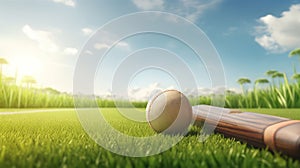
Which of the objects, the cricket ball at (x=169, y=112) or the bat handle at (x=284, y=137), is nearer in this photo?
the bat handle at (x=284, y=137)

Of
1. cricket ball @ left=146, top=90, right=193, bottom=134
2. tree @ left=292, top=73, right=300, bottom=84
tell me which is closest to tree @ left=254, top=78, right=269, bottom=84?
tree @ left=292, top=73, right=300, bottom=84

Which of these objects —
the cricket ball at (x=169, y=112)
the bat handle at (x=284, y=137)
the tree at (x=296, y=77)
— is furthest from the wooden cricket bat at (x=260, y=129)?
the tree at (x=296, y=77)

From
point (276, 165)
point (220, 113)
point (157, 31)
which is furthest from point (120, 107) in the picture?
point (276, 165)

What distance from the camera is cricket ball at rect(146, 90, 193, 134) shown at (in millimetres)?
4398

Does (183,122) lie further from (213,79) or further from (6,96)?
(6,96)

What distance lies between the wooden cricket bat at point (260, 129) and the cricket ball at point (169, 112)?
38cm

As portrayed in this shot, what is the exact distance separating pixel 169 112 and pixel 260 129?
1492mm

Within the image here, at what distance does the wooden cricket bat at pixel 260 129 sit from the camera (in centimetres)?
273

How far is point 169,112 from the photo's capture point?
4391 millimetres

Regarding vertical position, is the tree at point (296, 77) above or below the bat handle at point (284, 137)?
above

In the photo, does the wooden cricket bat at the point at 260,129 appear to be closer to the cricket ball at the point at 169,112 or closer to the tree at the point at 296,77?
the cricket ball at the point at 169,112

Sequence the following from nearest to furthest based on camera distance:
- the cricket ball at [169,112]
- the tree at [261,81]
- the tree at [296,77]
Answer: the cricket ball at [169,112]
the tree at [296,77]
the tree at [261,81]

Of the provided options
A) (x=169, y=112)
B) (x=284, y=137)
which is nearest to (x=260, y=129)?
(x=284, y=137)

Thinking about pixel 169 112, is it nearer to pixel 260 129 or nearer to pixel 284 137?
pixel 260 129
